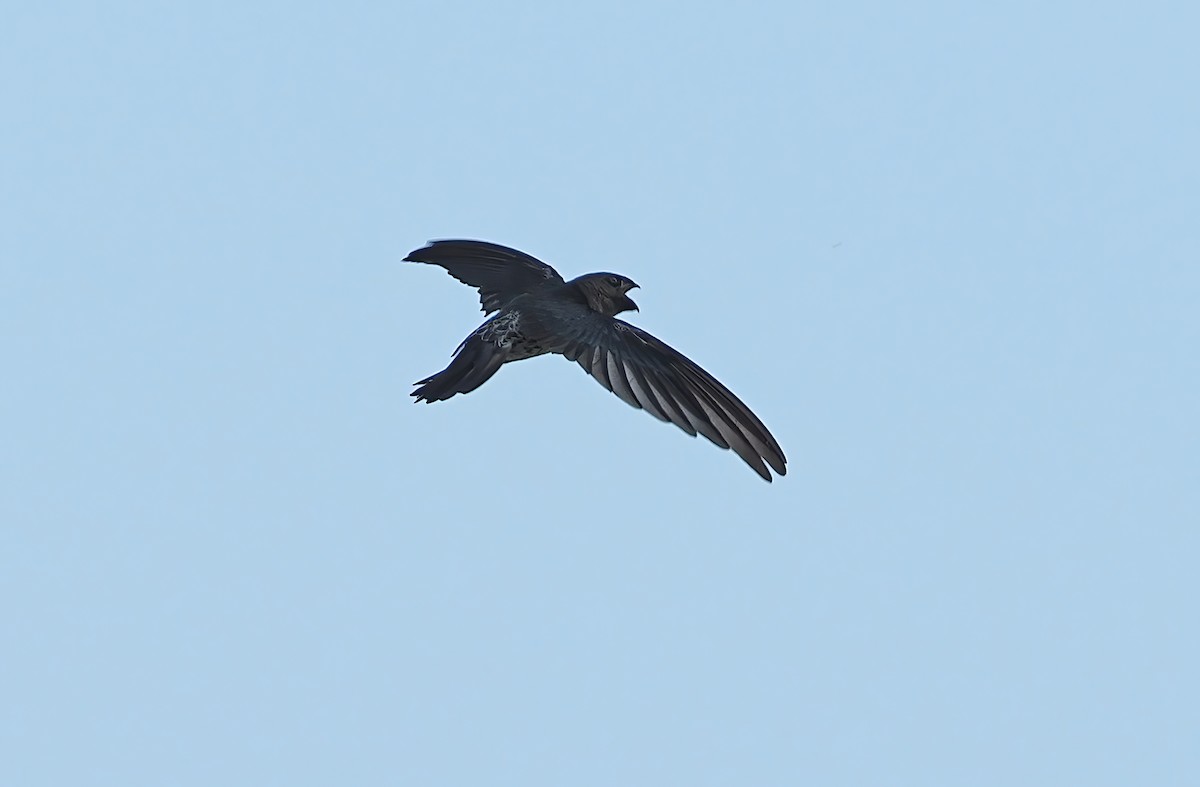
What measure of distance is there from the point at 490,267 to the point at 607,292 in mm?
1526

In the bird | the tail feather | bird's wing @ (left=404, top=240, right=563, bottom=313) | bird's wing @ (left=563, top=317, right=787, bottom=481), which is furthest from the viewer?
bird's wing @ (left=404, top=240, right=563, bottom=313)

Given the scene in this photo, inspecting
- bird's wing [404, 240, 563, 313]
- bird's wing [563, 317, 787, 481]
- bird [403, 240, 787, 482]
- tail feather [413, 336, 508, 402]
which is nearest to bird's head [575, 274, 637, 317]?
bird [403, 240, 787, 482]

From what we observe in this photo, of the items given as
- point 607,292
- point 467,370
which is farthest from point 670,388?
point 607,292

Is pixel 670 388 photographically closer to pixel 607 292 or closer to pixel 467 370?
pixel 467 370

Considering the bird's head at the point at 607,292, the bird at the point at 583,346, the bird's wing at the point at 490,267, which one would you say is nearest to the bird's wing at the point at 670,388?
the bird at the point at 583,346

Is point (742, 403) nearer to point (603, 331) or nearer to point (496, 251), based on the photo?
point (603, 331)

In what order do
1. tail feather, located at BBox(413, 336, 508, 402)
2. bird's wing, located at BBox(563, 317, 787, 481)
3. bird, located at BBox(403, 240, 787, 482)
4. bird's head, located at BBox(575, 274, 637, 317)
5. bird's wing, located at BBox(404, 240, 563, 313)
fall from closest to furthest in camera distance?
bird's wing, located at BBox(563, 317, 787, 481) < bird, located at BBox(403, 240, 787, 482) < tail feather, located at BBox(413, 336, 508, 402) < bird's head, located at BBox(575, 274, 637, 317) < bird's wing, located at BBox(404, 240, 563, 313)

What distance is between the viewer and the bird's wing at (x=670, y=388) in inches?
445

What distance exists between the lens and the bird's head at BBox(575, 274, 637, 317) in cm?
1412

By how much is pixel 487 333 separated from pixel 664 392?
2.51 metres

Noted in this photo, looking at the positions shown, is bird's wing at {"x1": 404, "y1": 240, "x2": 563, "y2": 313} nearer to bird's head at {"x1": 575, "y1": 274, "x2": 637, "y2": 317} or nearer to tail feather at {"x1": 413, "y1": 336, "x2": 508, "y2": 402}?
bird's head at {"x1": 575, "y1": 274, "x2": 637, "y2": 317}

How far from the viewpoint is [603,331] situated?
482 inches

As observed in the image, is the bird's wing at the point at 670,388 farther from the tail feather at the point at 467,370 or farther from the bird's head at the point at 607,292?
the bird's head at the point at 607,292

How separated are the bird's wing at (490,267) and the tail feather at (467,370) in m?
0.88
